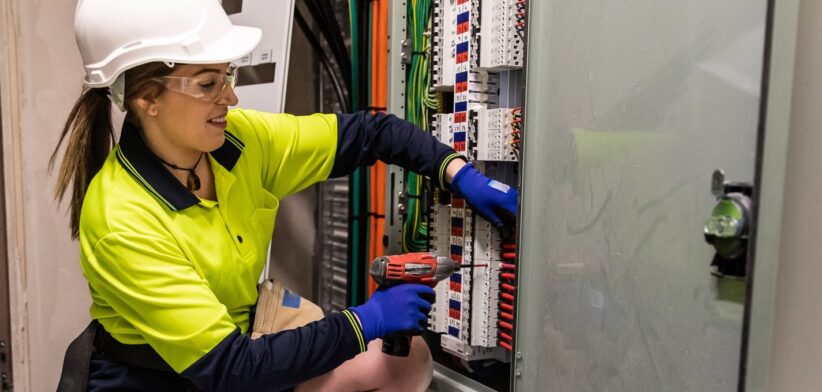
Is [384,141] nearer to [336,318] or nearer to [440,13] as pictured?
[440,13]

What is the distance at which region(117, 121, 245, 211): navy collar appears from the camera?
46.3 inches

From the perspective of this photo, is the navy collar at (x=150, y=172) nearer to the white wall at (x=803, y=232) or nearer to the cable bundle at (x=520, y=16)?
the cable bundle at (x=520, y=16)

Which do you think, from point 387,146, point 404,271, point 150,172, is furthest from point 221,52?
point 404,271

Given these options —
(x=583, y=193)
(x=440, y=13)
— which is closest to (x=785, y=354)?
(x=583, y=193)

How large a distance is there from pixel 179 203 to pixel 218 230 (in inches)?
3.9

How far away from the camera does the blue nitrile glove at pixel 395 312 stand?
1229 millimetres

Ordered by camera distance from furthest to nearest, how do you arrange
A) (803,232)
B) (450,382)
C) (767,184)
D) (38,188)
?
(38,188), (450,382), (803,232), (767,184)

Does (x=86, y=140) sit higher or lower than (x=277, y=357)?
higher

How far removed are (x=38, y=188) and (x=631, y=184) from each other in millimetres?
1969

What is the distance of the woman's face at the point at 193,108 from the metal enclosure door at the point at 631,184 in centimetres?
59

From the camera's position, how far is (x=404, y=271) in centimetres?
128

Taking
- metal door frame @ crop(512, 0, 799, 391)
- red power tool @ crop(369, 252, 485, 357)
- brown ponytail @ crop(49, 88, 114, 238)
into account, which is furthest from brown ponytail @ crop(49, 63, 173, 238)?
metal door frame @ crop(512, 0, 799, 391)

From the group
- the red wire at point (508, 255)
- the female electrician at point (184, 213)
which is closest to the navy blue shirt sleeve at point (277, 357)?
the female electrician at point (184, 213)

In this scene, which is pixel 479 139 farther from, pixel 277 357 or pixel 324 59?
pixel 324 59
